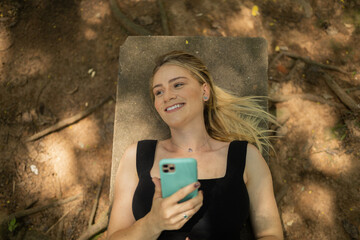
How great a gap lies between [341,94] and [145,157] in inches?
147

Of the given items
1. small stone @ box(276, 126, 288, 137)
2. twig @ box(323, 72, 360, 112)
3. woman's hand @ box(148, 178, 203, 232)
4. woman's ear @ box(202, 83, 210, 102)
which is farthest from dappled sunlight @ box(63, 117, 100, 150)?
twig @ box(323, 72, 360, 112)

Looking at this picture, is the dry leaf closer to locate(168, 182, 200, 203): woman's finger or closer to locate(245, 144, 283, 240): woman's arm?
locate(245, 144, 283, 240): woman's arm

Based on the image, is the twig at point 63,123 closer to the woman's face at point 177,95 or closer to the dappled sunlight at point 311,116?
the woman's face at point 177,95

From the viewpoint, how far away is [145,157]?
300cm

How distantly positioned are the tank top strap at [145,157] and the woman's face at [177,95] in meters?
0.38

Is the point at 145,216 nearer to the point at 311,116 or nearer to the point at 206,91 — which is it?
the point at 206,91

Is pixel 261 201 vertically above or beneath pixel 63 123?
above

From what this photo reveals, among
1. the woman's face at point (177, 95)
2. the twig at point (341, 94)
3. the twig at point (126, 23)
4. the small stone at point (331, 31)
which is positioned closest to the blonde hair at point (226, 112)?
the woman's face at point (177, 95)

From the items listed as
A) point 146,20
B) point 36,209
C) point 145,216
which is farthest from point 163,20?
point 36,209

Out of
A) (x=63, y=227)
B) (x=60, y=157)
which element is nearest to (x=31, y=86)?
(x=60, y=157)

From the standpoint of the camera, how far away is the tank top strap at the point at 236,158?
2773 mm

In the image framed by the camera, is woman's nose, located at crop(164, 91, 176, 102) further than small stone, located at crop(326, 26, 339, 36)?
No

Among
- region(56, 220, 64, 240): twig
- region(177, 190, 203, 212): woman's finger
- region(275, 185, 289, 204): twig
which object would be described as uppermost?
region(177, 190, 203, 212): woman's finger

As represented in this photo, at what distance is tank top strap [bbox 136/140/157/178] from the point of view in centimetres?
291
